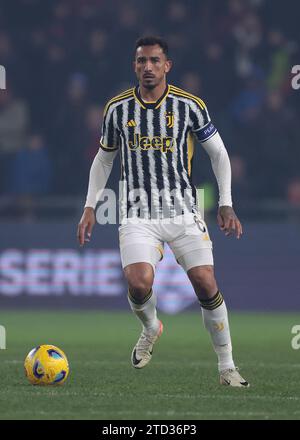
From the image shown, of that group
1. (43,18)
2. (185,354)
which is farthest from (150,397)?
(43,18)

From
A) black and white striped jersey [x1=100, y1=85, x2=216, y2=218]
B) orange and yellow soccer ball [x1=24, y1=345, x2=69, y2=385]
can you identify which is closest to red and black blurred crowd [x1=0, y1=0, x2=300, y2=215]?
black and white striped jersey [x1=100, y1=85, x2=216, y2=218]

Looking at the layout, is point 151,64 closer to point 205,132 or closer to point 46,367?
point 205,132

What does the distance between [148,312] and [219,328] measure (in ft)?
2.89

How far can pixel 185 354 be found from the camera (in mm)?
10711

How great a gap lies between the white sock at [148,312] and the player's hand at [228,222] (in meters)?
0.82

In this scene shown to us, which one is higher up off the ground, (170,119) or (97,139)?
(97,139)

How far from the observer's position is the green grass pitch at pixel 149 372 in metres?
6.85

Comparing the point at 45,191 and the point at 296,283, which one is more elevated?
the point at 45,191

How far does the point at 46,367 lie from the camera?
8023 millimetres

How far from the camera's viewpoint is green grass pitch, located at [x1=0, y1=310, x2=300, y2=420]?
6848mm

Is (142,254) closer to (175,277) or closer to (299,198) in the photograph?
(175,277)

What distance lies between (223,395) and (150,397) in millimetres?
451

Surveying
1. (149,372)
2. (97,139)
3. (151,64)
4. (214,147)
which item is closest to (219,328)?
(149,372)
